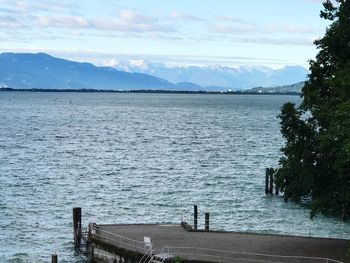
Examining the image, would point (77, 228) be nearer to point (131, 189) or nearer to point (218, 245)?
point (218, 245)

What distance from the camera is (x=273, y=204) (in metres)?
57.8

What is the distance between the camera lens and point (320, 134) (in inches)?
1211

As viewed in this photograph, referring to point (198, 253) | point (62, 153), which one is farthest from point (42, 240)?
point (62, 153)

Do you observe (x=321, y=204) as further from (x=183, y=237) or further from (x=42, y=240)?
(x=42, y=240)

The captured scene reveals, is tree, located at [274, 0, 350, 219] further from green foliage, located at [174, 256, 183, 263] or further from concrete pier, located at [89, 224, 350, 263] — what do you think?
green foliage, located at [174, 256, 183, 263]

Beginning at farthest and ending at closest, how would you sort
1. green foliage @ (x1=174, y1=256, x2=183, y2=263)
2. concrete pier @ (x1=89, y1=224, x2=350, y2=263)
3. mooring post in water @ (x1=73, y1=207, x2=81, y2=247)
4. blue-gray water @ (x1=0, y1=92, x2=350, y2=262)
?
blue-gray water @ (x1=0, y1=92, x2=350, y2=262) < mooring post in water @ (x1=73, y1=207, x2=81, y2=247) < concrete pier @ (x1=89, y1=224, x2=350, y2=263) < green foliage @ (x1=174, y1=256, x2=183, y2=263)

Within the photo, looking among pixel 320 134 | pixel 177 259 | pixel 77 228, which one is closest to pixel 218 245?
pixel 177 259

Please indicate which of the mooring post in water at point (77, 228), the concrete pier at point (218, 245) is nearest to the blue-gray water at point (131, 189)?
the mooring post in water at point (77, 228)

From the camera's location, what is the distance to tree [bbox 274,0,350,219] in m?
31.3

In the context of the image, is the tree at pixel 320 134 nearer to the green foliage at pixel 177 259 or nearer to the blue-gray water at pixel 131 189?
the green foliage at pixel 177 259

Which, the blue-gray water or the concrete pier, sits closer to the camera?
the concrete pier

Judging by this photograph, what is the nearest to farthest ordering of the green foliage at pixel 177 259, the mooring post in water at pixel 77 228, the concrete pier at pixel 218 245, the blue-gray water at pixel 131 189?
the green foliage at pixel 177 259, the concrete pier at pixel 218 245, the mooring post in water at pixel 77 228, the blue-gray water at pixel 131 189

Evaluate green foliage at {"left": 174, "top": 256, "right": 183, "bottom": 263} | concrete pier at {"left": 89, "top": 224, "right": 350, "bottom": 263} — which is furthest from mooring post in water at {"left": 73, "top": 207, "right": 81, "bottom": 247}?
green foliage at {"left": 174, "top": 256, "right": 183, "bottom": 263}

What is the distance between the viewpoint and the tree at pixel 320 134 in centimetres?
3128
